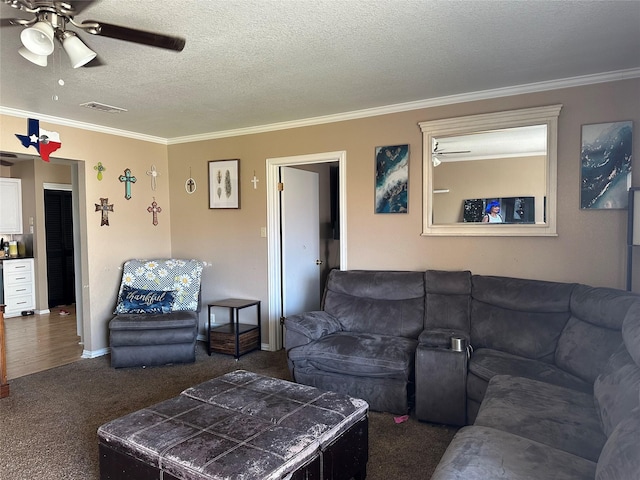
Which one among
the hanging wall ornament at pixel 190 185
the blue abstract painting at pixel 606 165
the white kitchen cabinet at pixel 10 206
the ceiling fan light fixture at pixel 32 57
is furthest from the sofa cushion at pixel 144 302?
the blue abstract painting at pixel 606 165

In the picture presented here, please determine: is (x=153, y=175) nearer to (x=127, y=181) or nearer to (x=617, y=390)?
(x=127, y=181)

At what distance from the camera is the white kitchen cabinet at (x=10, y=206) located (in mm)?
6379

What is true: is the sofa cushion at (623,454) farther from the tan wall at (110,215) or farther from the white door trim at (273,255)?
the tan wall at (110,215)

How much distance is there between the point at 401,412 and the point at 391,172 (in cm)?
203

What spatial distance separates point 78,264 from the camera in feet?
15.1

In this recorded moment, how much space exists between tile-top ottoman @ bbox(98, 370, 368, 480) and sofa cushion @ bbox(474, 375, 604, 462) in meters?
0.67

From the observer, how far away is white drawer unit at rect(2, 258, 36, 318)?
20.3 ft

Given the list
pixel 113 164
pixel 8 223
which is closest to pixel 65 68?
pixel 113 164

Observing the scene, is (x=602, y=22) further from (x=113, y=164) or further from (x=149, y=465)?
(x=113, y=164)

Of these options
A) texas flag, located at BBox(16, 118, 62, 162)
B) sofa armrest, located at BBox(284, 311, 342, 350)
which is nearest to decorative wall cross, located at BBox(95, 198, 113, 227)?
texas flag, located at BBox(16, 118, 62, 162)

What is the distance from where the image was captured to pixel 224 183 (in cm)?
477

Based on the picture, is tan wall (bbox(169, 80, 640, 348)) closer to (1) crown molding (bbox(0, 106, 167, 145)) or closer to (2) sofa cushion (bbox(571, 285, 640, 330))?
(1) crown molding (bbox(0, 106, 167, 145))

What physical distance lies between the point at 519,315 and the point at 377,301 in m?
1.12

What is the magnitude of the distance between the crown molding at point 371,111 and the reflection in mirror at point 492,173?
0.54ft
